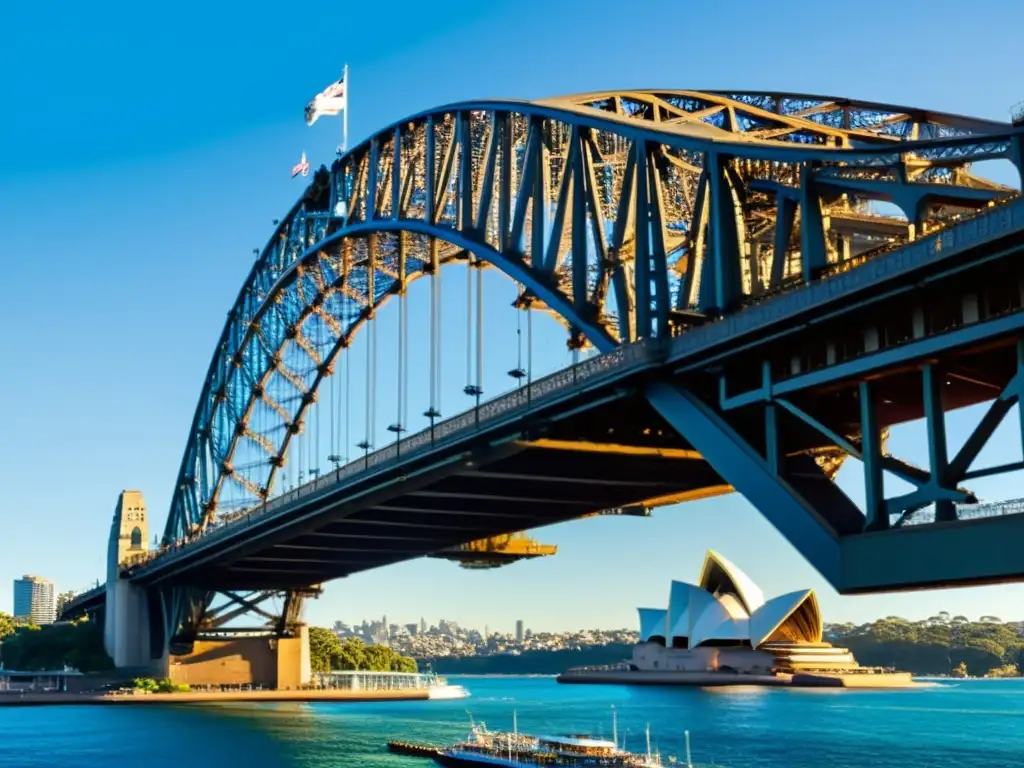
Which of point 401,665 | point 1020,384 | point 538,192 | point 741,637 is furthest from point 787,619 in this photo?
point 1020,384

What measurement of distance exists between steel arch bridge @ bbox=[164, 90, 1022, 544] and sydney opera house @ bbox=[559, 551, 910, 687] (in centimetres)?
10424

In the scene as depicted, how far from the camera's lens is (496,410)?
51219 mm

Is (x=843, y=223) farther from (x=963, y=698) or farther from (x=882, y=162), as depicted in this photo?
(x=963, y=698)

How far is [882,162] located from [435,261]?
40.2m

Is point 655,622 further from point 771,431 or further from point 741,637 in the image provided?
point 771,431

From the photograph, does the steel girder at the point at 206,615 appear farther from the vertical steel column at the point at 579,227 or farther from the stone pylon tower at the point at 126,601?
the vertical steel column at the point at 579,227

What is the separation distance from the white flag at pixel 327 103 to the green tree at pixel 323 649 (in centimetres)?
9500

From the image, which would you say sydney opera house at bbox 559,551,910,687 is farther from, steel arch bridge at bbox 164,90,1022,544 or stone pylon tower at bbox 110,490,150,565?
steel arch bridge at bbox 164,90,1022,544

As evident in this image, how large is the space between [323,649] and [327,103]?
331 feet

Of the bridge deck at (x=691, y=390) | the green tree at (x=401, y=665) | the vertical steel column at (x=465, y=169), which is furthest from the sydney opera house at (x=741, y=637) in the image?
the vertical steel column at (x=465, y=169)

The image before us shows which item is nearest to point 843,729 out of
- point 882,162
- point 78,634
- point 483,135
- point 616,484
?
point 616,484

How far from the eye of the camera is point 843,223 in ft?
138

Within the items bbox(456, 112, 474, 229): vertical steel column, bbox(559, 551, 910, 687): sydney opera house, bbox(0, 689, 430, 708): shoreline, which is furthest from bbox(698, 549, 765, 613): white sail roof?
bbox(456, 112, 474, 229): vertical steel column

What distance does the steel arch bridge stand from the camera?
36594mm
